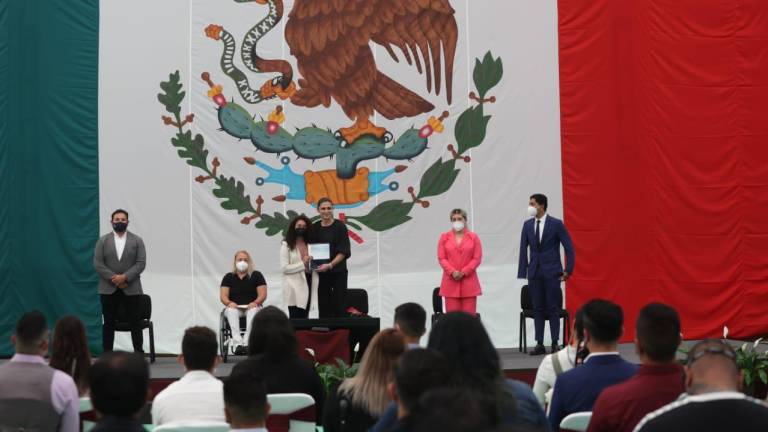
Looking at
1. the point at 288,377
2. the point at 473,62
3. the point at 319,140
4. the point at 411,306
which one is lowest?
the point at 288,377

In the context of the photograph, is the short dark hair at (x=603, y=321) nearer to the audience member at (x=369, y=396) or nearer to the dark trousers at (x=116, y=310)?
the audience member at (x=369, y=396)

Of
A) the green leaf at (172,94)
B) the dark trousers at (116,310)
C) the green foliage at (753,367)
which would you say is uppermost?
the green leaf at (172,94)

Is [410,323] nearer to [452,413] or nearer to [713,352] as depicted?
[713,352]

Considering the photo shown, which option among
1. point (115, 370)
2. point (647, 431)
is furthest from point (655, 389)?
point (115, 370)

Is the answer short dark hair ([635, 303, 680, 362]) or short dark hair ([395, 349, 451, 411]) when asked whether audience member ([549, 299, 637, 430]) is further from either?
short dark hair ([395, 349, 451, 411])

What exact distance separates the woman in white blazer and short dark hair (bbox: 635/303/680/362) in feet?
17.7

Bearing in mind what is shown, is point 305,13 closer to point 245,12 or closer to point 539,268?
point 245,12

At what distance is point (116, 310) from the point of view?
8227mm

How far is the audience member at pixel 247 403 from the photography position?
260cm

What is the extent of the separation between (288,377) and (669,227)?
6900mm

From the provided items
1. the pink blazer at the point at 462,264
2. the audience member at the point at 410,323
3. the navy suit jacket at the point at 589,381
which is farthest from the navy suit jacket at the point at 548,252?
the navy suit jacket at the point at 589,381

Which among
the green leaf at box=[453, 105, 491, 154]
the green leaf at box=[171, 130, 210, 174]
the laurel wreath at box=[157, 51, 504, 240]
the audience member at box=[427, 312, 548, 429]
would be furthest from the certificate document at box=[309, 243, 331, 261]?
the audience member at box=[427, 312, 548, 429]

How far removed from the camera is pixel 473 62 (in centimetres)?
970

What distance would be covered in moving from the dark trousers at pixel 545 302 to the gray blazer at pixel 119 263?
306 cm
